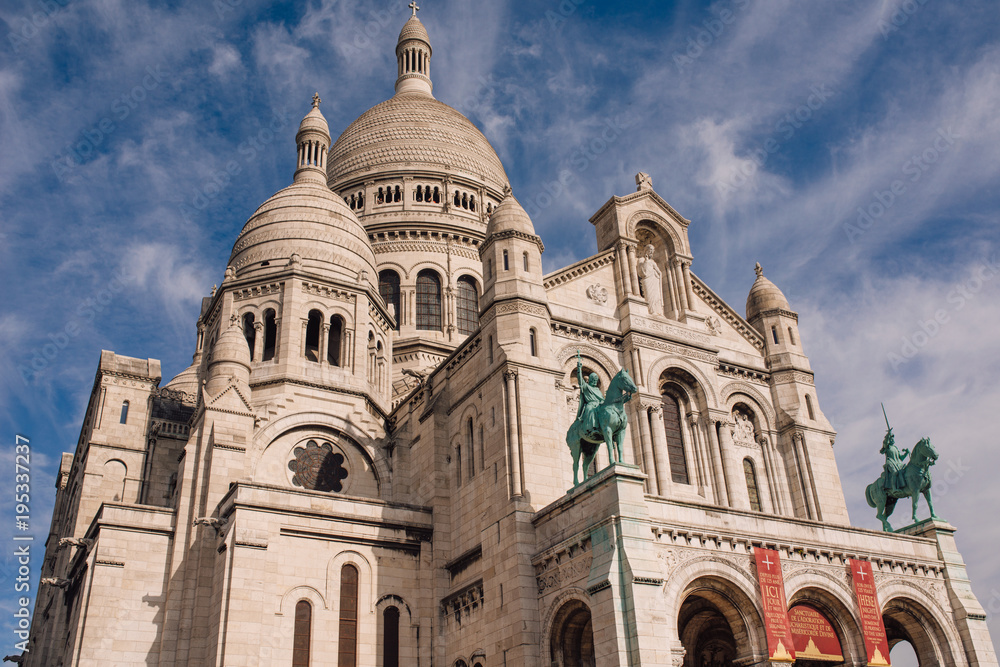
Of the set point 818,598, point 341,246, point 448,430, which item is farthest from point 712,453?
point 341,246

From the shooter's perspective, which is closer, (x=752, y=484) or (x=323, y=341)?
(x=752, y=484)

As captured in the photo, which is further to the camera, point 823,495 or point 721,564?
point 823,495

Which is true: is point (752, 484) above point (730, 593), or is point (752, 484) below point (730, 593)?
above

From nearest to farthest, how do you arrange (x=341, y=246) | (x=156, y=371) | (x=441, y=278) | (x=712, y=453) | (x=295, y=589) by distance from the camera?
(x=295, y=589) < (x=712, y=453) < (x=156, y=371) < (x=341, y=246) < (x=441, y=278)

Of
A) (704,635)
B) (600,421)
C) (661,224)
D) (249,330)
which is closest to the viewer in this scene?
(600,421)

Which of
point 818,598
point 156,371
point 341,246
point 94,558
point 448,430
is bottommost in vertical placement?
point 818,598

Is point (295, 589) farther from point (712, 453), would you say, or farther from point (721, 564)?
point (712, 453)

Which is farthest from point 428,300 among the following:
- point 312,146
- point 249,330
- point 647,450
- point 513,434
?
point 513,434

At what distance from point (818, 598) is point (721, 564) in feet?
12.7

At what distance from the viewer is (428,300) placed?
166 feet

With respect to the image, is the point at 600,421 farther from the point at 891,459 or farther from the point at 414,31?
the point at 414,31

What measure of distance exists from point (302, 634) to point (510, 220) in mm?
16049

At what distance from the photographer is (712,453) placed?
3281cm

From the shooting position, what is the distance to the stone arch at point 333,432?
34000mm
